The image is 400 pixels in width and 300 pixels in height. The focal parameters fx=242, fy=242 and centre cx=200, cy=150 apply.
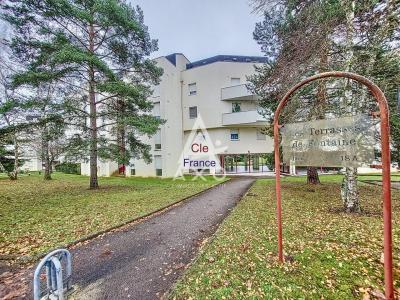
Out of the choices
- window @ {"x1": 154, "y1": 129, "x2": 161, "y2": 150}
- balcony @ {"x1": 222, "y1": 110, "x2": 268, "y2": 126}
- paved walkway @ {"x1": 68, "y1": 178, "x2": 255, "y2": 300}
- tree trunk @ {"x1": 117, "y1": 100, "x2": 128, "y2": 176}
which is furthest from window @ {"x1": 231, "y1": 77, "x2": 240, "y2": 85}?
paved walkway @ {"x1": 68, "y1": 178, "x2": 255, "y2": 300}

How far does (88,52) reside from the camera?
43.2 feet

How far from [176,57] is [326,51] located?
22.4m

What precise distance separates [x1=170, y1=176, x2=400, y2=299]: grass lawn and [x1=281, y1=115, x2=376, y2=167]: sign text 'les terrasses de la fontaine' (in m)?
1.80

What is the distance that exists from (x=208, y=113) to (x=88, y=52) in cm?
1559

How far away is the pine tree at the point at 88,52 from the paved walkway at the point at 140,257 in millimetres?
7529

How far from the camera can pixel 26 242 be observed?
588cm

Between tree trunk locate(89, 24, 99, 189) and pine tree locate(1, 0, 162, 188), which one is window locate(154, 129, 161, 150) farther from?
tree trunk locate(89, 24, 99, 189)

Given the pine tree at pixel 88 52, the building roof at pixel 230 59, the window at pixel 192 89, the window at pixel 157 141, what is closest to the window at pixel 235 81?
the building roof at pixel 230 59

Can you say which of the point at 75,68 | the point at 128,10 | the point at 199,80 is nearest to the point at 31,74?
the point at 75,68

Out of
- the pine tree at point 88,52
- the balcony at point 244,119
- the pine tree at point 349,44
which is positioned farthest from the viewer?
the balcony at point 244,119

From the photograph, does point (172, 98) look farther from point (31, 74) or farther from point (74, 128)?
point (31, 74)

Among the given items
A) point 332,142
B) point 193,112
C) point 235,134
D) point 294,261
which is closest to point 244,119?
point 235,134

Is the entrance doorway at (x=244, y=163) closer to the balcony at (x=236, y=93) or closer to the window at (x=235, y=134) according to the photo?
the window at (x=235, y=134)

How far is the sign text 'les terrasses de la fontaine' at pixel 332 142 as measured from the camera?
12.0ft
